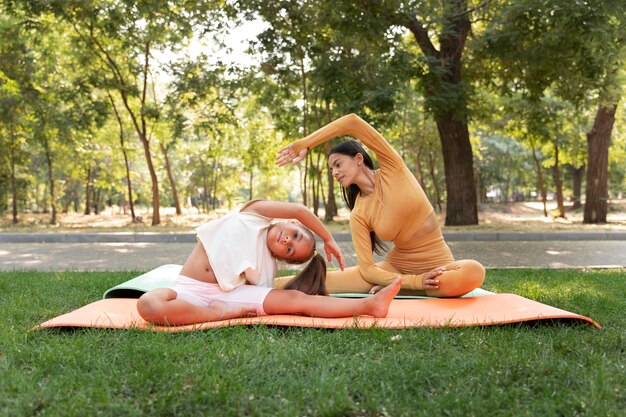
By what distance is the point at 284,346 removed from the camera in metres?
3.49

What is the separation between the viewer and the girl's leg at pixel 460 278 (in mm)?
4836

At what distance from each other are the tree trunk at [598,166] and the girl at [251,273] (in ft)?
54.3

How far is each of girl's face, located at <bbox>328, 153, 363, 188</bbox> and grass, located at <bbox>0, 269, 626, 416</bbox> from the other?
62.3 inches

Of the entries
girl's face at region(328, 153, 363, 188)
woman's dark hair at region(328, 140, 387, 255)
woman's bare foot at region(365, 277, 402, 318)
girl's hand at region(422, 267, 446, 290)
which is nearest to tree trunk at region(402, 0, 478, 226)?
woman's dark hair at region(328, 140, 387, 255)

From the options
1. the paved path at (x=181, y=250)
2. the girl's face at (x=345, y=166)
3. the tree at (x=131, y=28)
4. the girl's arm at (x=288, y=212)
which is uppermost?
the tree at (x=131, y=28)

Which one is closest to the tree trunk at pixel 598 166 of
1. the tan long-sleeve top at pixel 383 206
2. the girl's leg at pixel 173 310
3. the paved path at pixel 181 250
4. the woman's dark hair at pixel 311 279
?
the paved path at pixel 181 250

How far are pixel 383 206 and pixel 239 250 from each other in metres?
1.37

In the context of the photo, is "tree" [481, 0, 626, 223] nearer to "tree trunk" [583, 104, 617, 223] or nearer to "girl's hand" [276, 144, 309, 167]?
"tree trunk" [583, 104, 617, 223]

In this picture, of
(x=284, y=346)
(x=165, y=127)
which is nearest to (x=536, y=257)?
(x=284, y=346)

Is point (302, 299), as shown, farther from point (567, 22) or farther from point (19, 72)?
point (19, 72)

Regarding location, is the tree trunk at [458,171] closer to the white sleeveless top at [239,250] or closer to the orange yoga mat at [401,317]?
the orange yoga mat at [401,317]

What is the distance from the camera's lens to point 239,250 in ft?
14.2

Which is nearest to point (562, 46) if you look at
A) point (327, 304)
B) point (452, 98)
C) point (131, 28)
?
point (452, 98)

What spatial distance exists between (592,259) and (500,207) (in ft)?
73.9
